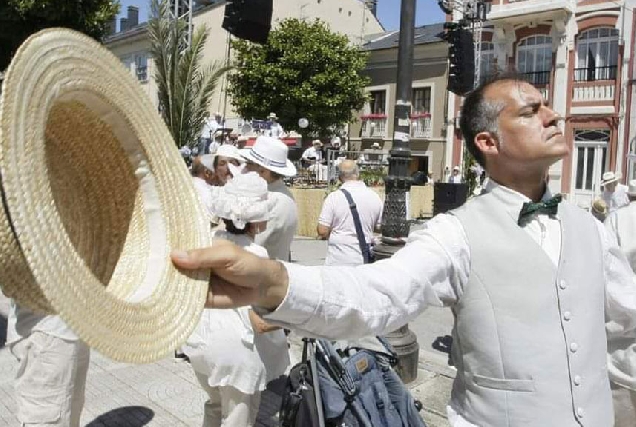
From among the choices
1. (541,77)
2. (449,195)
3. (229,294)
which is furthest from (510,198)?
(541,77)

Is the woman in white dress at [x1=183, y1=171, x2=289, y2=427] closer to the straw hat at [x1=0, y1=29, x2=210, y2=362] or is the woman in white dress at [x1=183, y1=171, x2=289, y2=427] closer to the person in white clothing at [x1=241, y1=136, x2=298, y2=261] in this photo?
the person in white clothing at [x1=241, y1=136, x2=298, y2=261]

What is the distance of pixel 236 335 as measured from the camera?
298 centimetres

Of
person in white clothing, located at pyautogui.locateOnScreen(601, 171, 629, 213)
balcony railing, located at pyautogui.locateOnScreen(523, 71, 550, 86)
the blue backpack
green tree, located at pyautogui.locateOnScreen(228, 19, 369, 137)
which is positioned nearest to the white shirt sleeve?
the blue backpack

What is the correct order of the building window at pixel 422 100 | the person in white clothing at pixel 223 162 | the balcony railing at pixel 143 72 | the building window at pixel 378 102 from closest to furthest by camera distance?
the person in white clothing at pixel 223 162 < the building window at pixel 422 100 < the building window at pixel 378 102 < the balcony railing at pixel 143 72

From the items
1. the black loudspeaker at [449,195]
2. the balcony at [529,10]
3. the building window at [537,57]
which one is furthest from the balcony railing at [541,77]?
the black loudspeaker at [449,195]

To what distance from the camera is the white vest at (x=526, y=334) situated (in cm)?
162

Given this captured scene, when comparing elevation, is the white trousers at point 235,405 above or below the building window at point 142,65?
below

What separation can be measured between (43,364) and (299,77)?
25057 mm

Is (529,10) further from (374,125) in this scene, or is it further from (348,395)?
(348,395)

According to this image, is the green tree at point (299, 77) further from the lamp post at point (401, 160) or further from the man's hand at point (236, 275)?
the man's hand at point (236, 275)

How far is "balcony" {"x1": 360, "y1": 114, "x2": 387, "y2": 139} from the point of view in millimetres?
30469

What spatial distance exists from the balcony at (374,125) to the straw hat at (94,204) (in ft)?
97.1

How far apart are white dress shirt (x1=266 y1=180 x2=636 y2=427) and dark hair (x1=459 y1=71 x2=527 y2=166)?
0.17 m

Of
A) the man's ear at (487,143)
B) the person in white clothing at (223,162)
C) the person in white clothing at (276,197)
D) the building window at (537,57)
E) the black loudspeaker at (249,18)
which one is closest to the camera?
the man's ear at (487,143)
